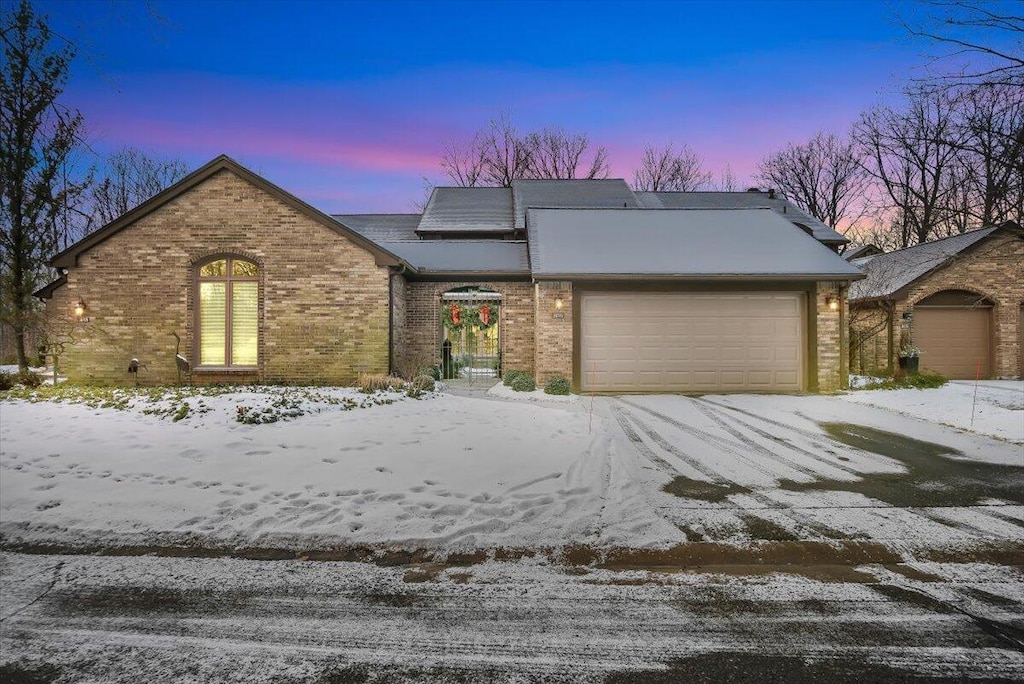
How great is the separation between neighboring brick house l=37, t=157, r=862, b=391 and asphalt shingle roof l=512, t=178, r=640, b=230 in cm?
1037

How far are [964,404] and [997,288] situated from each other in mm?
7749

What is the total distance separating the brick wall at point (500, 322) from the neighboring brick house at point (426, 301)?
0.04 m

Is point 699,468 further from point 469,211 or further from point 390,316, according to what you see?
point 469,211

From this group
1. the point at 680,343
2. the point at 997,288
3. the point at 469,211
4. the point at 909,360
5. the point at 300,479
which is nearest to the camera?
the point at 300,479

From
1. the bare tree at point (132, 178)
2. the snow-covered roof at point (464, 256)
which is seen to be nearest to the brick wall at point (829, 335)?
the snow-covered roof at point (464, 256)

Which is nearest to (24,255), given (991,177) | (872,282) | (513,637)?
(513,637)

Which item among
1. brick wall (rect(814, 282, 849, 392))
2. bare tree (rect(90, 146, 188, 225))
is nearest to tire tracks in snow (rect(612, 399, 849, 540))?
brick wall (rect(814, 282, 849, 392))

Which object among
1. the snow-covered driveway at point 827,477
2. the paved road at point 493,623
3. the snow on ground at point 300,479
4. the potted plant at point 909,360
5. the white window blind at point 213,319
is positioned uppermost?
the white window blind at point 213,319

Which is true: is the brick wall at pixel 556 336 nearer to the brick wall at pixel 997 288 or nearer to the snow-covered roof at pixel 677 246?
the snow-covered roof at pixel 677 246

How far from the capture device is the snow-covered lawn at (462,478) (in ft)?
13.5

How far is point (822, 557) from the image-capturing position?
147 inches

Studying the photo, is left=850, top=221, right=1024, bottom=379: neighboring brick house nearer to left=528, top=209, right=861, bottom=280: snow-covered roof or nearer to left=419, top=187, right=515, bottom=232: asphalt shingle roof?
left=528, top=209, right=861, bottom=280: snow-covered roof

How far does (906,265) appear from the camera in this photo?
16703 mm

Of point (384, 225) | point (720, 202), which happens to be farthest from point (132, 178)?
point (720, 202)
